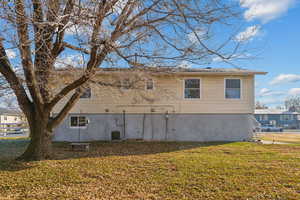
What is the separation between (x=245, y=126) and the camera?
39.8 ft

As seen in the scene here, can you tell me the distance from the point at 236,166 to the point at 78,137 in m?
9.18

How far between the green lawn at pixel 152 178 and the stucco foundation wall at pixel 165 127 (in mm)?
4761

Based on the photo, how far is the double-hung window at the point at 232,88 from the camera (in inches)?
481

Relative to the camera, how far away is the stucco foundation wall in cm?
1215

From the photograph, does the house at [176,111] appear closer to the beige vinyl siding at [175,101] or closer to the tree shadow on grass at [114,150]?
the beige vinyl siding at [175,101]

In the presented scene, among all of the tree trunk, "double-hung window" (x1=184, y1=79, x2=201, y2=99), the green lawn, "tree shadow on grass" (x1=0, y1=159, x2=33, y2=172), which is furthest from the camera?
"double-hung window" (x1=184, y1=79, x2=201, y2=99)

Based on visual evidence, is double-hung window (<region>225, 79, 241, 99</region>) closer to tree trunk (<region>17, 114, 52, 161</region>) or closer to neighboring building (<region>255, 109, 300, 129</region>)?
tree trunk (<region>17, 114, 52, 161</region>)

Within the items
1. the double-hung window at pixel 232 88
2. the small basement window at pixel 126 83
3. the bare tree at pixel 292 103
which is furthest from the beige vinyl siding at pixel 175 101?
the bare tree at pixel 292 103

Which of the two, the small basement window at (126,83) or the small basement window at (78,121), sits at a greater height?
the small basement window at (126,83)

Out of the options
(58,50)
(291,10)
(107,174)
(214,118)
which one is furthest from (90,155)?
(291,10)

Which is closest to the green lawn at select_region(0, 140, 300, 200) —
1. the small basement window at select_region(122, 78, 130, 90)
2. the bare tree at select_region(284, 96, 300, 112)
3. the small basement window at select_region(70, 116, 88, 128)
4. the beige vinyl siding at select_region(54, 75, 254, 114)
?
the small basement window at select_region(122, 78, 130, 90)

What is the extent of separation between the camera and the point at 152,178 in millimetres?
5250

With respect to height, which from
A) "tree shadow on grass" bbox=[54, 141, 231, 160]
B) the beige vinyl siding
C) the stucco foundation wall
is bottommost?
"tree shadow on grass" bbox=[54, 141, 231, 160]

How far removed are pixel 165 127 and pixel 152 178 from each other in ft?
23.5
